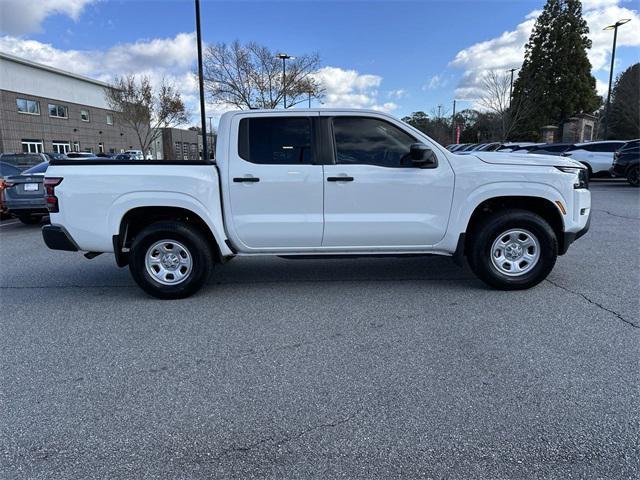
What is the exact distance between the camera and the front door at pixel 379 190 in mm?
4594

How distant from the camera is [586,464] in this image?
2219mm

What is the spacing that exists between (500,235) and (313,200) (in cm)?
211

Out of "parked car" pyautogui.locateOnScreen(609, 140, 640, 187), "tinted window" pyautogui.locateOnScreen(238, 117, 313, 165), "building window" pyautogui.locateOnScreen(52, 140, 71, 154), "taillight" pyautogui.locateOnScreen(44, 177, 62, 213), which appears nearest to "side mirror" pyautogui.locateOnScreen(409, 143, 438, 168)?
"tinted window" pyautogui.locateOnScreen(238, 117, 313, 165)

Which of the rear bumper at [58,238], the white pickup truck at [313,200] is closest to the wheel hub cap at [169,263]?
the white pickup truck at [313,200]

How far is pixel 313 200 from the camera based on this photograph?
4.61 metres

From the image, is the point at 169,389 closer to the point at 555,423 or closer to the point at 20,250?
the point at 555,423

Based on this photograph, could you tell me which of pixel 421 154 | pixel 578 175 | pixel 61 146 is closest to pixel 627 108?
pixel 578 175

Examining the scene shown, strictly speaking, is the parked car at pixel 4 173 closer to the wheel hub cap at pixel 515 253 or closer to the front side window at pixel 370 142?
the front side window at pixel 370 142

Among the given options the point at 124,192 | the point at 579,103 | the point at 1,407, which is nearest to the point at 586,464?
the point at 1,407

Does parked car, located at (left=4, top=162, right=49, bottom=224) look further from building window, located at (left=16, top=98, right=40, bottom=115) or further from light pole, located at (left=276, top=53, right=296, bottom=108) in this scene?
building window, located at (left=16, top=98, right=40, bottom=115)

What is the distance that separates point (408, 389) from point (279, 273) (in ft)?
10.2

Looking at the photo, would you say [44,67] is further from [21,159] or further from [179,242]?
[179,242]

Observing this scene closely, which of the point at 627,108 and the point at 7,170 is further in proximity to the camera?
the point at 627,108

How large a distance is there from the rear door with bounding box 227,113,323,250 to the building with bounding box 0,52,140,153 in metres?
39.5
